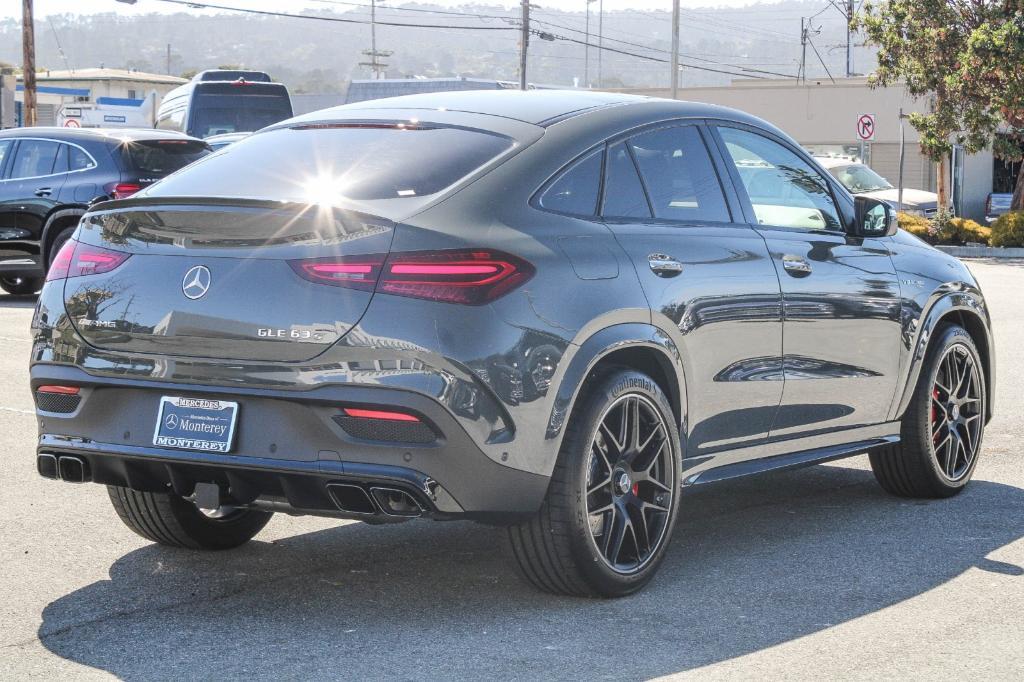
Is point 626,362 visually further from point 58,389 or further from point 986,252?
point 986,252

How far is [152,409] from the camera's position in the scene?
4938mm

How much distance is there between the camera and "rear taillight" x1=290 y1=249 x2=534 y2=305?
473 centimetres

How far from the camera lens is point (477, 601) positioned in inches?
211

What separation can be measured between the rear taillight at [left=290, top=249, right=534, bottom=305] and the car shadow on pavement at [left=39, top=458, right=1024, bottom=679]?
1093 mm

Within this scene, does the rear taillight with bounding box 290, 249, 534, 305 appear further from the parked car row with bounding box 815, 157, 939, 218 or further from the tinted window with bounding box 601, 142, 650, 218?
the parked car row with bounding box 815, 157, 939, 218

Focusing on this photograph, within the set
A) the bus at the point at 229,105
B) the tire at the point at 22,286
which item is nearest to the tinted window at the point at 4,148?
the tire at the point at 22,286

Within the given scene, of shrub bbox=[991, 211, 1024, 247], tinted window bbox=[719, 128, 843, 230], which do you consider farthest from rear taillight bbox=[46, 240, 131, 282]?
shrub bbox=[991, 211, 1024, 247]

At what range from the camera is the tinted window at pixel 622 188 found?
5531 mm

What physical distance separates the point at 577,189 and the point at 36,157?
12176mm

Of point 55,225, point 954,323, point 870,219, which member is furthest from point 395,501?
point 55,225

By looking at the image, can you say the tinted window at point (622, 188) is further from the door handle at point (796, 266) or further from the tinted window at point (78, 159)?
the tinted window at point (78, 159)

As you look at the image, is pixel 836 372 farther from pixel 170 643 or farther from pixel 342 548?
pixel 170 643

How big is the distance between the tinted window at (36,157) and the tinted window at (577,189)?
470 inches

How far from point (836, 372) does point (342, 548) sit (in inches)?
85.9
